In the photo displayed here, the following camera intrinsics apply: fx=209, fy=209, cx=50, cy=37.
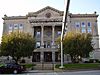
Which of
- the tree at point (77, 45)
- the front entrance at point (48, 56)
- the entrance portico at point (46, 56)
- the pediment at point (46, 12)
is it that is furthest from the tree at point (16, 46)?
the pediment at point (46, 12)

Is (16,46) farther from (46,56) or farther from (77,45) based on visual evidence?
(46,56)

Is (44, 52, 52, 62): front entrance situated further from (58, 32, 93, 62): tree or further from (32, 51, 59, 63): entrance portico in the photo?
(58, 32, 93, 62): tree

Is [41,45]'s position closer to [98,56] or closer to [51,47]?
[51,47]

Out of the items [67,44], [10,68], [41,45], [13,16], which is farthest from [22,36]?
[13,16]

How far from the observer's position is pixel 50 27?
2712 inches

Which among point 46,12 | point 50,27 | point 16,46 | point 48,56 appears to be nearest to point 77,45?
point 16,46

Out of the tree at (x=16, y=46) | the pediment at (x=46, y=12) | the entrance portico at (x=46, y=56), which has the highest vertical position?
the pediment at (x=46, y=12)

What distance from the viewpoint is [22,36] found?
46000 millimetres

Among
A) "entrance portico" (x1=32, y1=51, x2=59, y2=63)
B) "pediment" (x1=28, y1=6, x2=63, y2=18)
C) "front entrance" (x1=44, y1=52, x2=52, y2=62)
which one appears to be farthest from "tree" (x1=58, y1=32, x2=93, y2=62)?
"pediment" (x1=28, y1=6, x2=63, y2=18)

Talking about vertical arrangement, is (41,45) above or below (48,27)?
below

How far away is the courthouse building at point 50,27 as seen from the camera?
66.1 metres

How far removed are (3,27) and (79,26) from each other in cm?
2562

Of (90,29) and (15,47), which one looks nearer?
(15,47)

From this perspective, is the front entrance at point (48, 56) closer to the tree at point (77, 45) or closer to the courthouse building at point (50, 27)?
the courthouse building at point (50, 27)
